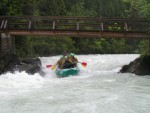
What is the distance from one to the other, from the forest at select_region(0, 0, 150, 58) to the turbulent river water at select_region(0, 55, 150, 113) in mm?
5596

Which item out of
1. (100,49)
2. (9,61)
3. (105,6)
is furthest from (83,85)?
(105,6)

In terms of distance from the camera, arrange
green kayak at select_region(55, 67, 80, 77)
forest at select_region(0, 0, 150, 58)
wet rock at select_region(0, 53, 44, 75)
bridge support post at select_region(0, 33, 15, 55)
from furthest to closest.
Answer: forest at select_region(0, 0, 150, 58) < bridge support post at select_region(0, 33, 15, 55) < green kayak at select_region(55, 67, 80, 77) < wet rock at select_region(0, 53, 44, 75)

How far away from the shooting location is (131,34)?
22328 millimetres

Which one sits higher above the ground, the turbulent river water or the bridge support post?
the bridge support post

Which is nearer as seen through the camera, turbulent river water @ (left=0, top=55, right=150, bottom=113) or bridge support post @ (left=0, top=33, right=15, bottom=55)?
turbulent river water @ (left=0, top=55, right=150, bottom=113)

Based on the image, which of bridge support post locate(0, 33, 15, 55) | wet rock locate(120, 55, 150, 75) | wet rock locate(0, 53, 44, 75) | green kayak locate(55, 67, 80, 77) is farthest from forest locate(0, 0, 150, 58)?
green kayak locate(55, 67, 80, 77)

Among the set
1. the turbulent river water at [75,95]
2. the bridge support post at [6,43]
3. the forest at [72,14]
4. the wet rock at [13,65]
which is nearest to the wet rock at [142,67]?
the turbulent river water at [75,95]

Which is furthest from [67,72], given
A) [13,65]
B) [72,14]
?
[72,14]

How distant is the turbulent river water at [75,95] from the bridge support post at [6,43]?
2.96 m

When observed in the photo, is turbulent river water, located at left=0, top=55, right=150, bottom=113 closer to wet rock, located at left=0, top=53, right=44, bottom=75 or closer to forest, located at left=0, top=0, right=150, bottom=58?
wet rock, located at left=0, top=53, right=44, bottom=75

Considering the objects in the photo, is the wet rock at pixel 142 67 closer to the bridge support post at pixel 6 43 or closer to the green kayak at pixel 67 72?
the green kayak at pixel 67 72

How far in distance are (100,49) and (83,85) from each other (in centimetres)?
4431

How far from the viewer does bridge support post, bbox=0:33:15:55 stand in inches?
937

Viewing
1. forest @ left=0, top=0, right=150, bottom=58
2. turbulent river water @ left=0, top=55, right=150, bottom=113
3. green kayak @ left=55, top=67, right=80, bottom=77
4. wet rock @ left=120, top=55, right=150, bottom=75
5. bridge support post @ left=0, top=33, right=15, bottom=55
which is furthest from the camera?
forest @ left=0, top=0, right=150, bottom=58
